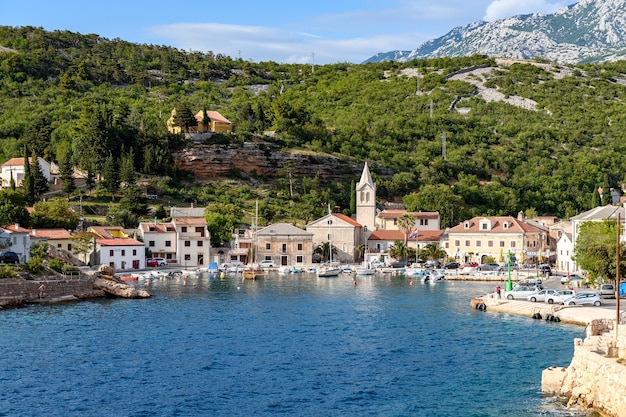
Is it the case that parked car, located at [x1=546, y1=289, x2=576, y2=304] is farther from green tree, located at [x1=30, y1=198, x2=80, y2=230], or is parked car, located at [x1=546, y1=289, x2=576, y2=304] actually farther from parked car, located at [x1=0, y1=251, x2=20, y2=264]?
green tree, located at [x1=30, y1=198, x2=80, y2=230]

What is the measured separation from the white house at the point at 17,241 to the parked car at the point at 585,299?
38.7m

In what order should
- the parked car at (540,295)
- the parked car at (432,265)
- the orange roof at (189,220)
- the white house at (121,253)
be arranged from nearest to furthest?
1. the parked car at (540,295)
2. the white house at (121,253)
3. the parked car at (432,265)
4. the orange roof at (189,220)

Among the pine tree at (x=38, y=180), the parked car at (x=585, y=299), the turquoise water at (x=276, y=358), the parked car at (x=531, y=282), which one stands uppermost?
the pine tree at (x=38, y=180)

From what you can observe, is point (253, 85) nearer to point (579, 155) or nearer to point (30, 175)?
point (579, 155)

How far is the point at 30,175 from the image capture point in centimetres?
8781

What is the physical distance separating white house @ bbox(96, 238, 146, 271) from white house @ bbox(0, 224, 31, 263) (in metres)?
8.36

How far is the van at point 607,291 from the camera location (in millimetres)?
50656

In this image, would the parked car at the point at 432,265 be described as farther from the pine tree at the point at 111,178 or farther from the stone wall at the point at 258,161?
the pine tree at the point at 111,178

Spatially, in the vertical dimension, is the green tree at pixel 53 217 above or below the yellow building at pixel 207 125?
below

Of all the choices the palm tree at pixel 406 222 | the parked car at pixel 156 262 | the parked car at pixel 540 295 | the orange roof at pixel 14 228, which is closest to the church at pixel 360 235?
the palm tree at pixel 406 222

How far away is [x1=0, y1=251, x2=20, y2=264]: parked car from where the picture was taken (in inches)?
2323

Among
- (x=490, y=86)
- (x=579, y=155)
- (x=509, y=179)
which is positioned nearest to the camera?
(x=509, y=179)

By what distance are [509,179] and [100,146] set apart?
62.4 metres

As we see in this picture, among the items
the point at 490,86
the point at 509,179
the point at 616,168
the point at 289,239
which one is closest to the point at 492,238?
the point at 289,239
